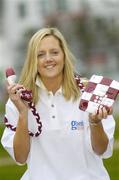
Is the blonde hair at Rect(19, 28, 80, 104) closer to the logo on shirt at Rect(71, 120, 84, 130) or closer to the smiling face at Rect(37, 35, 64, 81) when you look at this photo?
the smiling face at Rect(37, 35, 64, 81)

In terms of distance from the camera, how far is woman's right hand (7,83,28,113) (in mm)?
4398

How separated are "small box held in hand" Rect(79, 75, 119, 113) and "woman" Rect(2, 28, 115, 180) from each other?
206mm

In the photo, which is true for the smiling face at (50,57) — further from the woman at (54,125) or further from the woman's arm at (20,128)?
the woman's arm at (20,128)

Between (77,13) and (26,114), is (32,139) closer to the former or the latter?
(26,114)

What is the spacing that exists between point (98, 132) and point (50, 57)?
56 centimetres

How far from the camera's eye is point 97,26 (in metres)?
64.4

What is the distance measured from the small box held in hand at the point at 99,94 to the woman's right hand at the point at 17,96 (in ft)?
1.18

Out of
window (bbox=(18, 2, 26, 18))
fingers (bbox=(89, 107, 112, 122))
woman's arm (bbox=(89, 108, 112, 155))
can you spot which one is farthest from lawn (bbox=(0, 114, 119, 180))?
window (bbox=(18, 2, 26, 18))

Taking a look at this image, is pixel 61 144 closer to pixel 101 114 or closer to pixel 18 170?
pixel 101 114

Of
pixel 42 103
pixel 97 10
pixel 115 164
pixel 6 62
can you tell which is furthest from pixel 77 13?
pixel 42 103

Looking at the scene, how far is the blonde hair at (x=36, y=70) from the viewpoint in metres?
4.57

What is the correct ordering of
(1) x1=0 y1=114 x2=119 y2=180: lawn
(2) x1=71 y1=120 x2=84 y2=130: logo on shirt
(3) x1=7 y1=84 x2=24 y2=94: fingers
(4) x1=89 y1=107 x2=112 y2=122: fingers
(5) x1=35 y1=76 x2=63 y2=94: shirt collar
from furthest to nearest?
(1) x1=0 y1=114 x2=119 y2=180: lawn → (5) x1=35 y1=76 x2=63 y2=94: shirt collar → (2) x1=71 y1=120 x2=84 y2=130: logo on shirt → (3) x1=7 y1=84 x2=24 y2=94: fingers → (4) x1=89 y1=107 x2=112 y2=122: fingers

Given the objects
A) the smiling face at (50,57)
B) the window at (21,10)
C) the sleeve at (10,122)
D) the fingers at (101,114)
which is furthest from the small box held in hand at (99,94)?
the window at (21,10)

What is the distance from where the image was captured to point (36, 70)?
15.0ft
